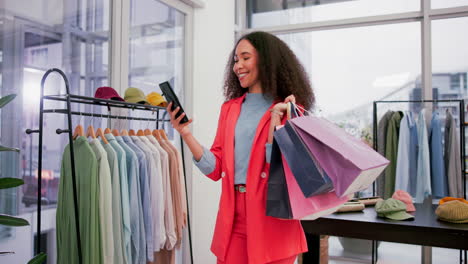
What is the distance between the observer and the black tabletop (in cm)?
204

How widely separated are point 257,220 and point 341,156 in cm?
46

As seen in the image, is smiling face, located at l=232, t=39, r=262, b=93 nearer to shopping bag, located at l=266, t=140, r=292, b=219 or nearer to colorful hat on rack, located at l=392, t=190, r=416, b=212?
shopping bag, located at l=266, t=140, r=292, b=219

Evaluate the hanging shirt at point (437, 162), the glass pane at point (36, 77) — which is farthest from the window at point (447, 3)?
the glass pane at point (36, 77)

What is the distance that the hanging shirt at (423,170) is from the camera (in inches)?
148

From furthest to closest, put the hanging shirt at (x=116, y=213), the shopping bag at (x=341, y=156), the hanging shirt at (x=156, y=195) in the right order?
the hanging shirt at (x=156, y=195), the hanging shirt at (x=116, y=213), the shopping bag at (x=341, y=156)

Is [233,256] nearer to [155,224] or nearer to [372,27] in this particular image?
[155,224]

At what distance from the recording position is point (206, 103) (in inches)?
161

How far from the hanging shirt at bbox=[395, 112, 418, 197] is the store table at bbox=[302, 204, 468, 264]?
1417 mm

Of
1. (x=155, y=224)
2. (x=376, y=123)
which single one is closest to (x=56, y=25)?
(x=155, y=224)

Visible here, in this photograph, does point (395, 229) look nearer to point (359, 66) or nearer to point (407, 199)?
point (407, 199)

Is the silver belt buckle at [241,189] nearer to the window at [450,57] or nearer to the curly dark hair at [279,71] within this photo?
the curly dark hair at [279,71]

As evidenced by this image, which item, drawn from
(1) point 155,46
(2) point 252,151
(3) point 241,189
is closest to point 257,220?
(3) point 241,189

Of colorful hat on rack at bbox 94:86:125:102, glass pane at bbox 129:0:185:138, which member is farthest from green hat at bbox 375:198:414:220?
glass pane at bbox 129:0:185:138

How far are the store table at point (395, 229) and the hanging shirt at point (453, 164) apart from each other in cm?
147
